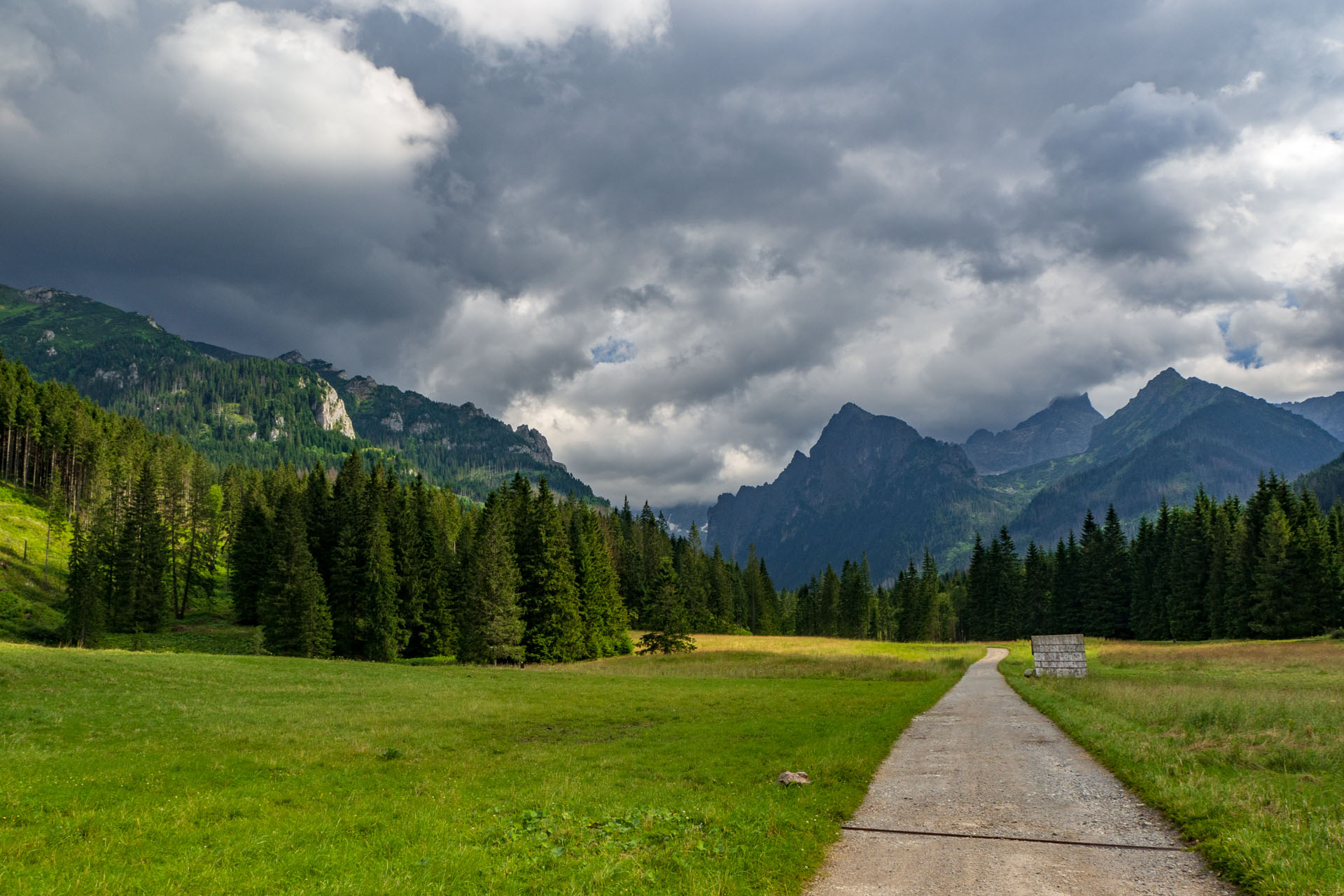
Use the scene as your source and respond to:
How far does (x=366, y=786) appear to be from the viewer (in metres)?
16.9

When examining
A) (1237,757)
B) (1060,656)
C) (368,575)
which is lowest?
(1060,656)

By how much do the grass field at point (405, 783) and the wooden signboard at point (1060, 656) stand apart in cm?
1234

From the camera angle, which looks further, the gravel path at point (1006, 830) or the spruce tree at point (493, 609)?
the spruce tree at point (493, 609)

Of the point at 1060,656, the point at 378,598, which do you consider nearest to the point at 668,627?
the point at 378,598

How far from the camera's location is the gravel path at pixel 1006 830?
8.96 meters

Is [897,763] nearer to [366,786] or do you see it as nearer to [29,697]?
[366,786]

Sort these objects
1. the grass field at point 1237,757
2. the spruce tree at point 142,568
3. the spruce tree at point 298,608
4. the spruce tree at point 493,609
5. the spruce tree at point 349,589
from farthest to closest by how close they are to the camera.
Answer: the spruce tree at point 142,568, the spruce tree at point 349,589, the spruce tree at point 493,609, the spruce tree at point 298,608, the grass field at point 1237,757

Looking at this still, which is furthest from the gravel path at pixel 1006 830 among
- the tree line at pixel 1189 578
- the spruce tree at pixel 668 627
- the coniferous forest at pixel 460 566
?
the tree line at pixel 1189 578

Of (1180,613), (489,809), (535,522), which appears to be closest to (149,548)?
(535,522)

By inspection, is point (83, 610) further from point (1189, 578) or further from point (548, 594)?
point (1189, 578)

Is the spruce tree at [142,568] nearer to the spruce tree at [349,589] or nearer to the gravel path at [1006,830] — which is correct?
the spruce tree at [349,589]

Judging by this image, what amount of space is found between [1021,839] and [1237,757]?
31.1ft

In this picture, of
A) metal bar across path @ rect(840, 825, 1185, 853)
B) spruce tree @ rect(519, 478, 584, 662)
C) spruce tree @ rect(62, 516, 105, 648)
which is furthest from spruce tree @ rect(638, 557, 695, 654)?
metal bar across path @ rect(840, 825, 1185, 853)

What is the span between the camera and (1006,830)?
1138cm
